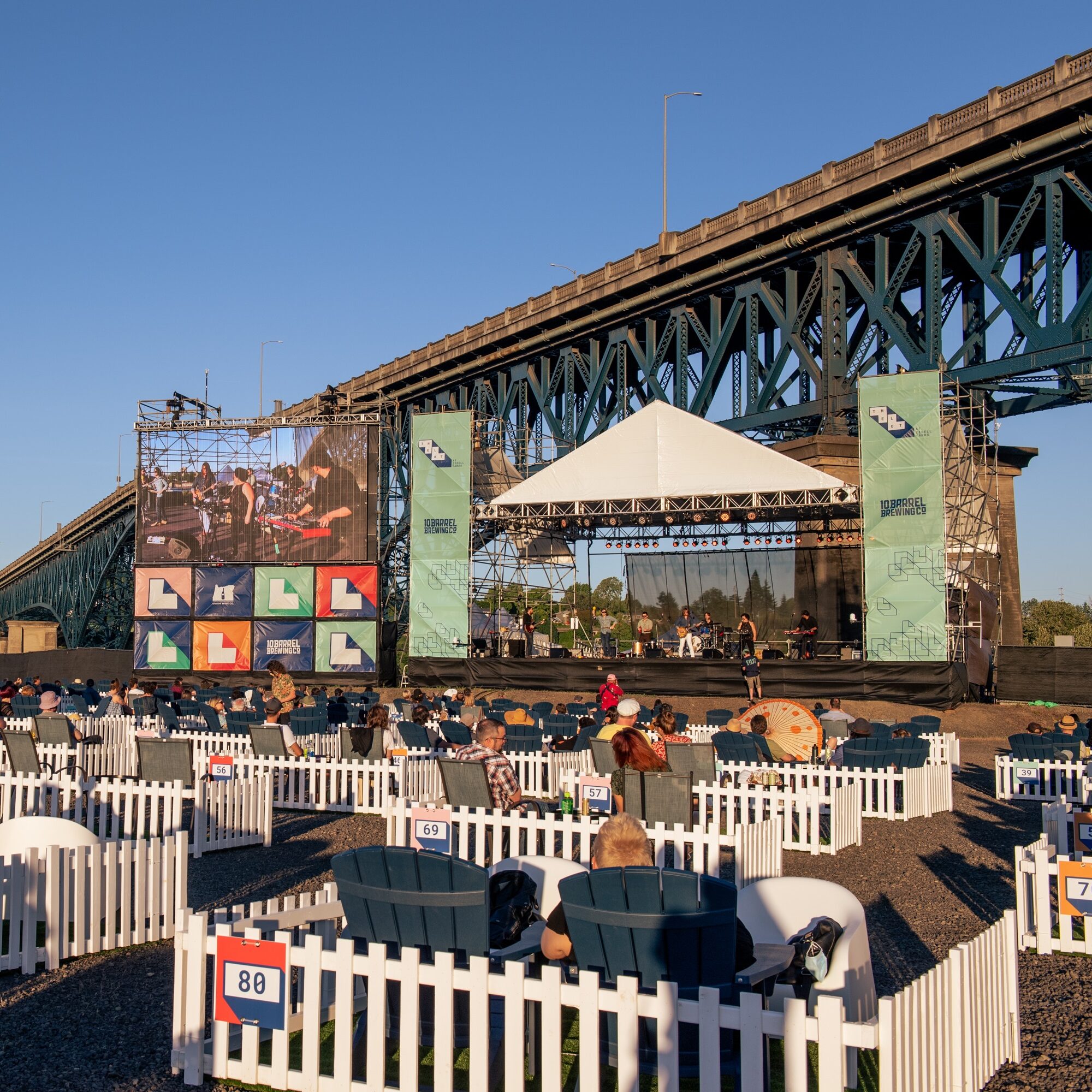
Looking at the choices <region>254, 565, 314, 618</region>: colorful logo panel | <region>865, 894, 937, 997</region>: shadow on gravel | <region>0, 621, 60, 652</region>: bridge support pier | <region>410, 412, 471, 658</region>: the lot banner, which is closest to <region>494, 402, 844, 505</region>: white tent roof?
<region>410, 412, 471, 658</region>: the lot banner

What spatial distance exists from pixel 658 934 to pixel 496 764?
4873mm

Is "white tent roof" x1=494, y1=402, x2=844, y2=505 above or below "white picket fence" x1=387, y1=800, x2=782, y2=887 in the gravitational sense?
above

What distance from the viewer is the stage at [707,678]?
24.2 m

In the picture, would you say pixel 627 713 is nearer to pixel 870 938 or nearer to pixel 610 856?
pixel 870 938

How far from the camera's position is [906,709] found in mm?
24031

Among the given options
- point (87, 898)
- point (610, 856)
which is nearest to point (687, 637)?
point (87, 898)

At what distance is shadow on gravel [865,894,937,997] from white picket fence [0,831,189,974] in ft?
12.3

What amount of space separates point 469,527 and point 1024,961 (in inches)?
915

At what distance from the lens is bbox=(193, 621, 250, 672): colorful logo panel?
3200cm

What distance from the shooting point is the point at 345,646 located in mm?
31266

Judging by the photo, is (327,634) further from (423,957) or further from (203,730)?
(423,957)

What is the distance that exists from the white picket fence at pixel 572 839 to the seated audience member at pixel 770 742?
4998 mm

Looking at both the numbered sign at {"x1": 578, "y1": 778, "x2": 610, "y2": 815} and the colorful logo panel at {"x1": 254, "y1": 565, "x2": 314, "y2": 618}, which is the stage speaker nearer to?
the colorful logo panel at {"x1": 254, "y1": 565, "x2": 314, "y2": 618}

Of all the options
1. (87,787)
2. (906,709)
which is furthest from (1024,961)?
(906,709)
